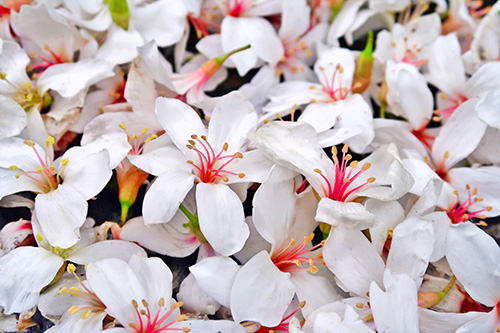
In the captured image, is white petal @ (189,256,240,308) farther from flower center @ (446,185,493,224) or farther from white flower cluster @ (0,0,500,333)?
flower center @ (446,185,493,224)

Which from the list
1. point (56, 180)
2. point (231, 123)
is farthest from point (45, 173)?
point (231, 123)

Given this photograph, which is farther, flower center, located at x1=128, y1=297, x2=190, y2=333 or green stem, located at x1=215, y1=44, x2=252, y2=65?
green stem, located at x1=215, y1=44, x2=252, y2=65

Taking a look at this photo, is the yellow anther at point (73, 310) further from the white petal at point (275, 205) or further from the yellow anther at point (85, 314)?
the white petal at point (275, 205)

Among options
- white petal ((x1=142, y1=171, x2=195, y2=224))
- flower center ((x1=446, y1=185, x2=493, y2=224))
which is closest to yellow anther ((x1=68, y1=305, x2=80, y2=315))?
white petal ((x1=142, y1=171, x2=195, y2=224))

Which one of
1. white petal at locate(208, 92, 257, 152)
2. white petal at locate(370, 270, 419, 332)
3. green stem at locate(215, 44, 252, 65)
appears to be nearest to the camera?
white petal at locate(370, 270, 419, 332)

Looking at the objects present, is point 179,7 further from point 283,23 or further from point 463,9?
point 463,9

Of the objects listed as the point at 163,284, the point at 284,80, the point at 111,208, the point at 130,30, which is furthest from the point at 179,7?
the point at 163,284

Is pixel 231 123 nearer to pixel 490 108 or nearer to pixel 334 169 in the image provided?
pixel 334 169

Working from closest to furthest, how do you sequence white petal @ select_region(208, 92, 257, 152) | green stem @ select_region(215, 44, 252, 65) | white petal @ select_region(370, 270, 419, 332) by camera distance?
white petal @ select_region(370, 270, 419, 332)
white petal @ select_region(208, 92, 257, 152)
green stem @ select_region(215, 44, 252, 65)
